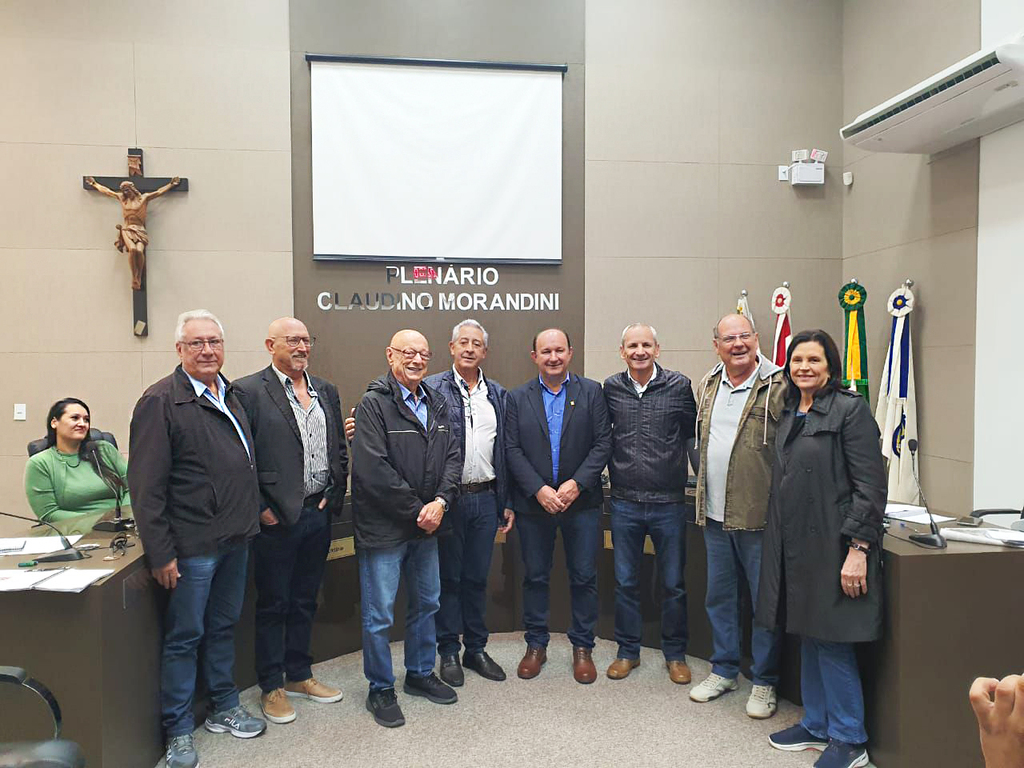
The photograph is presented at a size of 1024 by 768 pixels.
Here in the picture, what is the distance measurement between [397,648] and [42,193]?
352 centimetres

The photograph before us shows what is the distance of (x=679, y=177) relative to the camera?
16.1 ft

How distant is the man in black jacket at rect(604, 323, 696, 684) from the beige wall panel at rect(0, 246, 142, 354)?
3184 millimetres

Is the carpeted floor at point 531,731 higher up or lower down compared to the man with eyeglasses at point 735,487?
lower down

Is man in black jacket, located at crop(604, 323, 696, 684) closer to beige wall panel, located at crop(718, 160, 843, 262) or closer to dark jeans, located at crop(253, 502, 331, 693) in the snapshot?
dark jeans, located at crop(253, 502, 331, 693)

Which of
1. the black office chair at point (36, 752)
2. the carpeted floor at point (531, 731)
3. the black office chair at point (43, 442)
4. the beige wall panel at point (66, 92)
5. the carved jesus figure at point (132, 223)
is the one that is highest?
the beige wall panel at point (66, 92)

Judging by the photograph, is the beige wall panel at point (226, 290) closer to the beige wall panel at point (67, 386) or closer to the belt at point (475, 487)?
the beige wall panel at point (67, 386)

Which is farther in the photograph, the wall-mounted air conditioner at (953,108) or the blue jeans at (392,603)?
the wall-mounted air conditioner at (953,108)

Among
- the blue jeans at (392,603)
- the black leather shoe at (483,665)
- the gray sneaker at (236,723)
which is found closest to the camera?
the gray sneaker at (236,723)

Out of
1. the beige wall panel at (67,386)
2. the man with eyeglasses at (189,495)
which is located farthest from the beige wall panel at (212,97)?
the man with eyeglasses at (189,495)

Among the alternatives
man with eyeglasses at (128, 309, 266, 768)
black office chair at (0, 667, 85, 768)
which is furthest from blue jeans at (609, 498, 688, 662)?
black office chair at (0, 667, 85, 768)

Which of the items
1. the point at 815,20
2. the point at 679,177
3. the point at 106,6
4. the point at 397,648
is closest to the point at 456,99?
the point at 679,177

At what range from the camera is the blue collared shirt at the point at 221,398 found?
2.63 m

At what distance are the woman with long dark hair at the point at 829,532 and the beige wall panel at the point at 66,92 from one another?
427cm

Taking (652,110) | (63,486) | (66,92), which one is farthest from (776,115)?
(63,486)
